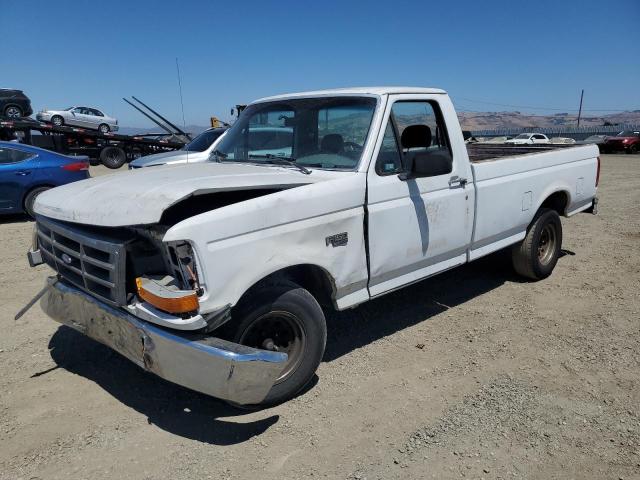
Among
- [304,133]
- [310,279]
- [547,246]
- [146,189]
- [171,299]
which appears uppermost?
[304,133]

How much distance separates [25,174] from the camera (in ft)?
30.9

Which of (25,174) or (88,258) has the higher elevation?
(88,258)

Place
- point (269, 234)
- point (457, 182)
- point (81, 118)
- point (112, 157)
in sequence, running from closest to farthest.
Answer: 1. point (269, 234)
2. point (457, 182)
3. point (112, 157)
4. point (81, 118)

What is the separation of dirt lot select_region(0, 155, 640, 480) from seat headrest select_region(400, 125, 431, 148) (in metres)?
1.67

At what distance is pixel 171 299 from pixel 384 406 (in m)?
1.61

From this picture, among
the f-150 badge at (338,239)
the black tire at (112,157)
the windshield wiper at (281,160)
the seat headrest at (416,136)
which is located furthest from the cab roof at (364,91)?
the black tire at (112,157)

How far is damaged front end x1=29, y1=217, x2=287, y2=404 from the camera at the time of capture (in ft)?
8.91

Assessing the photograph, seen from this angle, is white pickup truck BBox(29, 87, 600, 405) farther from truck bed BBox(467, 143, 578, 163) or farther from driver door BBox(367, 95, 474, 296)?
truck bed BBox(467, 143, 578, 163)

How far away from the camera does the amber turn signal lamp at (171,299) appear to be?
2677 millimetres

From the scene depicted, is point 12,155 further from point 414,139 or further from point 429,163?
point 429,163

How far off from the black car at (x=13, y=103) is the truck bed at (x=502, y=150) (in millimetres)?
22144

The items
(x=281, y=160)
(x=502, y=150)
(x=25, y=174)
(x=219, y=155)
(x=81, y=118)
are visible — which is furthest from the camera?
(x=81, y=118)

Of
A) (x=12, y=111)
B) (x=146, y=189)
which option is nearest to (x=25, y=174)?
(x=146, y=189)

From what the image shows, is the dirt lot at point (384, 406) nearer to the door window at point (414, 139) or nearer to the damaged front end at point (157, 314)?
the damaged front end at point (157, 314)
